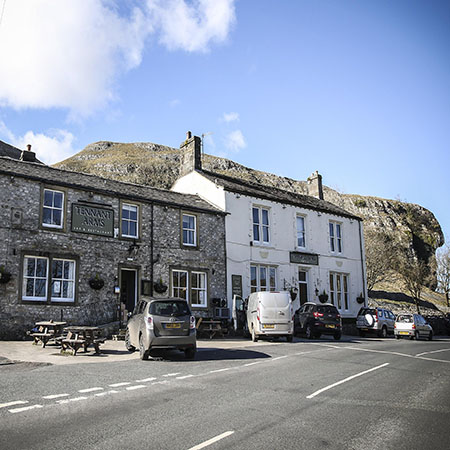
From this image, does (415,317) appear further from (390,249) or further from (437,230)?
(437,230)

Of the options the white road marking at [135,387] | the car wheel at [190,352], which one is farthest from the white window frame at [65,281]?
the white road marking at [135,387]

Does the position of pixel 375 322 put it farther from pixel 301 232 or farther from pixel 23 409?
pixel 23 409

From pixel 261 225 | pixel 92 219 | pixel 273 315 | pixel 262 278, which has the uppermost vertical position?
pixel 261 225

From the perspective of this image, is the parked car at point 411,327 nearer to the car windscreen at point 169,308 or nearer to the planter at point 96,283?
the car windscreen at point 169,308

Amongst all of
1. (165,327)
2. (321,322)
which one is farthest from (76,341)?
(321,322)

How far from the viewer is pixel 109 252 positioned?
65.2 feet

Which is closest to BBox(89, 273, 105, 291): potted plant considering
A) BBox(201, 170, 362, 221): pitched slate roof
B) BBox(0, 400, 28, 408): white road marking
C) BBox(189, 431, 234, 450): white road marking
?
BBox(201, 170, 362, 221): pitched slate roof

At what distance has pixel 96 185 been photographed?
20.8 meters

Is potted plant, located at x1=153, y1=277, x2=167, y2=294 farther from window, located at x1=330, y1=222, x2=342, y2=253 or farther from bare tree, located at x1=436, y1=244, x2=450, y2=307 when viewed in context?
bare tree, located at x1=436, y1=244, x2=450, y2=307

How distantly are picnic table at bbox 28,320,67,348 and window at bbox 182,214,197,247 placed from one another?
8.76 meters

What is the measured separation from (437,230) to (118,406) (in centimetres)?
9805

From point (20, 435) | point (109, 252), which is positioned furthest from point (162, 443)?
point (109, 252)

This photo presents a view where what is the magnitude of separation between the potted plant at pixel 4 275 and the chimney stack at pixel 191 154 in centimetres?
1381

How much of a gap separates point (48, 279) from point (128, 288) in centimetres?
417
